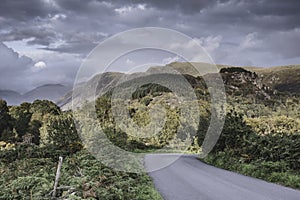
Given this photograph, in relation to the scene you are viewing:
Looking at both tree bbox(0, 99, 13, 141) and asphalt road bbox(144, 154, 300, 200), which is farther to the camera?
tree bbox(0, 99, 13, 141)

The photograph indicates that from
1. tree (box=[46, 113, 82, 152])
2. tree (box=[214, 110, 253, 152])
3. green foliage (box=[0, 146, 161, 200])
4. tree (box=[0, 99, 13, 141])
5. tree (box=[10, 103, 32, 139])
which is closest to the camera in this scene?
green foliage (box=[0, 146, 161, 200])

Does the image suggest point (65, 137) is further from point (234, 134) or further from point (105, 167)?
point (234, 134)

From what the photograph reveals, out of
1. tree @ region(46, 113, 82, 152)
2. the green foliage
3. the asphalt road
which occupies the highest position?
tree @ region(46, 113, 82, 152)

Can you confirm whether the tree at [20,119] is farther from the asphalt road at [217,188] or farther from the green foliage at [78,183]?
the asphalt road at [217,188]

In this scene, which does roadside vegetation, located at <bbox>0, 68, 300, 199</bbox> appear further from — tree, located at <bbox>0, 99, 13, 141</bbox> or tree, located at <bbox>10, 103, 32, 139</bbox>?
tree, located at <bbox>10, 103, 32, 139</bbox>

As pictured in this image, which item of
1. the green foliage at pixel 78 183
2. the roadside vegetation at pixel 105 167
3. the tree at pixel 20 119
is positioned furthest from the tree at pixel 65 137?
the tree at pixel 20 119

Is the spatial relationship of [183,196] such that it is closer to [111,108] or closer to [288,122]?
[111,108]

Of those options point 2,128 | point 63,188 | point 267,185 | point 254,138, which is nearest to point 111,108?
point 254,138

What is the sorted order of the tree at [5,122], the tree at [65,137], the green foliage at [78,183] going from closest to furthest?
the green foliage at [78,183] → the tree at [65,137] → the tree at [5,122]

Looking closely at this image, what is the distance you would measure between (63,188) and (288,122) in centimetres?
3873

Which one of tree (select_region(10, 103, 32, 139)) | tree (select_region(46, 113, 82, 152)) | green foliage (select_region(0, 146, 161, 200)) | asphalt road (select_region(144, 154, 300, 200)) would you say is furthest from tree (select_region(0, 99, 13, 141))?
asphalt road (select_region(144, 154, 300, 200))

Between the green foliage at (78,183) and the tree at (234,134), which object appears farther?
the tree at (234,134)

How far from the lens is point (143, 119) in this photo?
1123 inches

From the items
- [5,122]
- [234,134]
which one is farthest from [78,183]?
[5,122]
